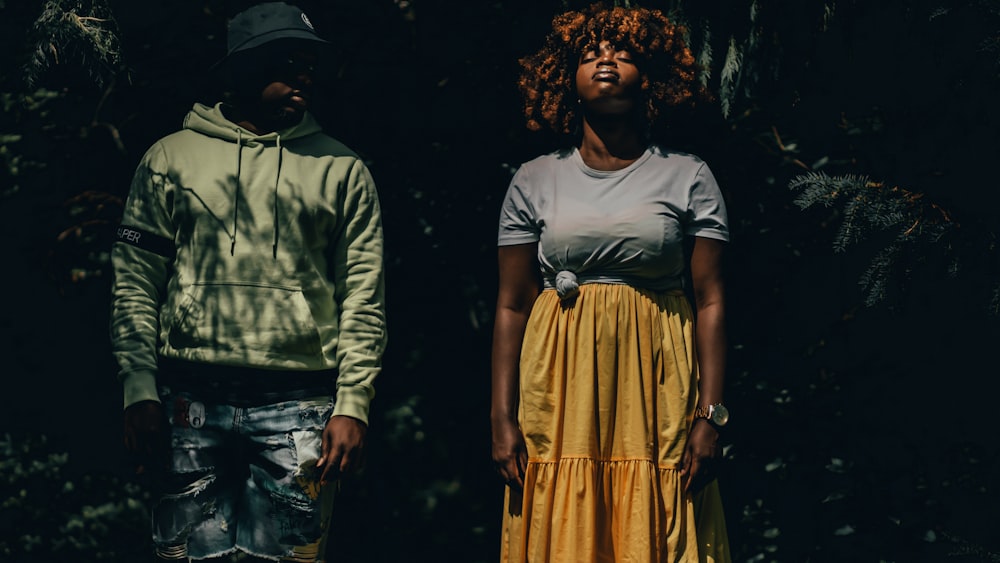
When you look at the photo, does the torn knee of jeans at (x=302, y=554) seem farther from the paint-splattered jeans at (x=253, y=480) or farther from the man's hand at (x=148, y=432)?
the man's hand at (x=148, y=432)

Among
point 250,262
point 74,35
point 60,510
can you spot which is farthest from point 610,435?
point 60,510

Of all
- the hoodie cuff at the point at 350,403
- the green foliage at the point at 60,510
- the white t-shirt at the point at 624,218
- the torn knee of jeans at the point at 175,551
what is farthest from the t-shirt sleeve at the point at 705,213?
the green foliage at the point at 60,510

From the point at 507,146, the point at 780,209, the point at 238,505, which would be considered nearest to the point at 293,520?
the point at 238,505

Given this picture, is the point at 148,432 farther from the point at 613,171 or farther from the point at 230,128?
the point at 613,171

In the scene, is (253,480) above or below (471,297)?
below

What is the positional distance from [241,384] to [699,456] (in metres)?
1.42

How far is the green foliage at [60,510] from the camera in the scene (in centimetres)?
572

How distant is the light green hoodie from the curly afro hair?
70 centimetres

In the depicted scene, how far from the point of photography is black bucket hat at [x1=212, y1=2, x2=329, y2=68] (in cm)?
459

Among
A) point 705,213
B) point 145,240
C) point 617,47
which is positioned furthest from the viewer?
point 617,47

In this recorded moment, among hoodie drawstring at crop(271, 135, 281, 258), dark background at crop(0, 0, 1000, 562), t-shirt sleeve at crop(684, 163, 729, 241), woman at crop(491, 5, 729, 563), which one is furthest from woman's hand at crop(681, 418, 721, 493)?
hoodie drawstring at crop(271, 135, 281, 258)

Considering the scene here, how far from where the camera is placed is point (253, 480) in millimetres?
4512

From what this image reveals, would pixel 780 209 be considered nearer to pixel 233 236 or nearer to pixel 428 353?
pixel 428 353

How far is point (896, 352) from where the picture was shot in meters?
5.75
